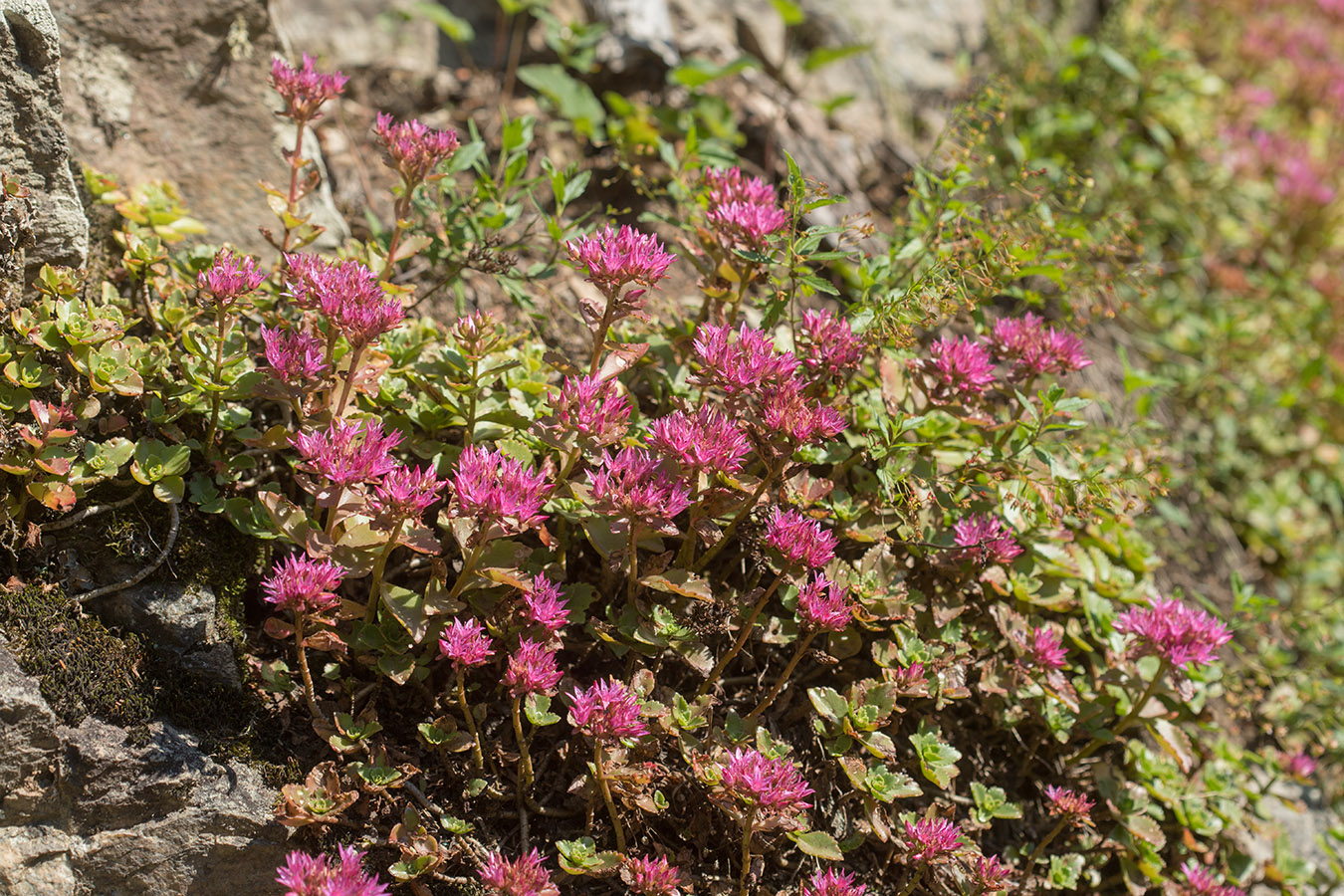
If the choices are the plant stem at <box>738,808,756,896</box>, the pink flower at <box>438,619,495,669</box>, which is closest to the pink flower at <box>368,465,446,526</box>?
the pink flower at <box>438,619,495,669</box>

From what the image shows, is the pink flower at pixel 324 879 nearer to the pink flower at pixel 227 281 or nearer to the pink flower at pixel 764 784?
the pink flower at pixel 764 784

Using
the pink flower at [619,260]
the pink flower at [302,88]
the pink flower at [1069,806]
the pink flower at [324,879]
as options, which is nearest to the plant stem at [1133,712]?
the pink flower at [1069,806]

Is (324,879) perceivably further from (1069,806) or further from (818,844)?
(1069,806)

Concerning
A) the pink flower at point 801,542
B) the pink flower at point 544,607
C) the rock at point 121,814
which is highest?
the pink flower at point 801,542

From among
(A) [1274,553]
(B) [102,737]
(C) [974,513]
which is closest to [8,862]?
(B) [102,737]

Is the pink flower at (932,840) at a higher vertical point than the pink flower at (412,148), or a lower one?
lower

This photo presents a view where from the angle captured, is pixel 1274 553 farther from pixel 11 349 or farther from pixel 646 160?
pixel 11 349
